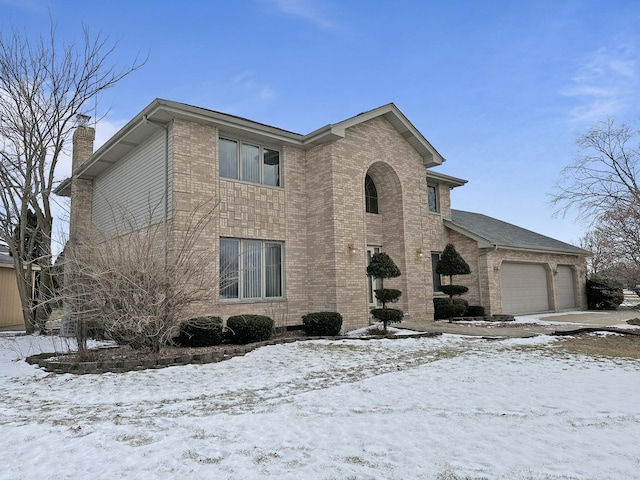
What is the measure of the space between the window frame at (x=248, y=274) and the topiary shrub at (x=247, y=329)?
1.44 metres

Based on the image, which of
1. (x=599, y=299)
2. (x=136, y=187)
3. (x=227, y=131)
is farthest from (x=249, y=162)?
(x=599, y=299)

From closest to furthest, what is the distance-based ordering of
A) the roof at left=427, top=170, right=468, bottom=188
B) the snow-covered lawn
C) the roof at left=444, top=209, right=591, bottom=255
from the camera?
1. the snow-covered lawn
2. the roof at left=444, top=209, right=591, bottom=255
3. the roof at left=427, top=170, right=468, bottom=188

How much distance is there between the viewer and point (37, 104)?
15.1 meters

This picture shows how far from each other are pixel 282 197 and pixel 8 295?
16.0m

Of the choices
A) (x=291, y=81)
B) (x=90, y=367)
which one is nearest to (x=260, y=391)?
(x=90, y=367)

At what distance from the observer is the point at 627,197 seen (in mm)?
16172

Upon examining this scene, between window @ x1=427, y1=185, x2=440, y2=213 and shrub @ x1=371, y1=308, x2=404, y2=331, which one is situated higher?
window @ x1=427, y1=185, x2=440, y2=213

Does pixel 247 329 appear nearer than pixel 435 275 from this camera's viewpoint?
Yes

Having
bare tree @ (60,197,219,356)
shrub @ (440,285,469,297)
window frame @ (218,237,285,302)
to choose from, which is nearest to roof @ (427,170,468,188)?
shrub @ (440,285,469,297)

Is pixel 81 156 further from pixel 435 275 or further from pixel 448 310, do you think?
pixel 448 310

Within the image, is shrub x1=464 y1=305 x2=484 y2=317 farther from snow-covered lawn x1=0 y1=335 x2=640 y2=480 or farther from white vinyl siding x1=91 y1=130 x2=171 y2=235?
white vinyl siding x1=91 y1=130 x2=171 y2=235

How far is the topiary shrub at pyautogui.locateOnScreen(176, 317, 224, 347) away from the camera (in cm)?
992

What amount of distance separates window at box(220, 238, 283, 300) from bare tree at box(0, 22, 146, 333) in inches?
272

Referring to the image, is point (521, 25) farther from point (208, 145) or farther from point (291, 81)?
point (208, 145)
